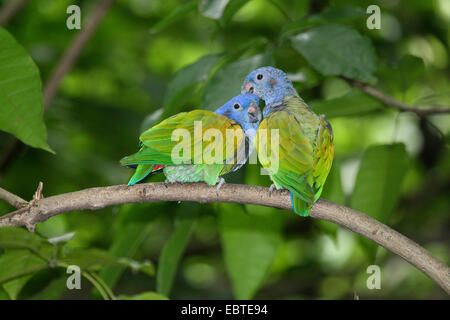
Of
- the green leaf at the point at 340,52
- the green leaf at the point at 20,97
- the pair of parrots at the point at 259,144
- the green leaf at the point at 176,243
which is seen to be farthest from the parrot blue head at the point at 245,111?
the green leaf at the point at 176,243

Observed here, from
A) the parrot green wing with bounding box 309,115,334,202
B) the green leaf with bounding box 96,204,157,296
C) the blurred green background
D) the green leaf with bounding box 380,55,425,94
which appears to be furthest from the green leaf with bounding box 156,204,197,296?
the green leaf with bounding box 380,55,425,94

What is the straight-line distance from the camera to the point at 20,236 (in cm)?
169

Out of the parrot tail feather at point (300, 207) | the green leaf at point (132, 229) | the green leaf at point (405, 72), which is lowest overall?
the parrot tail feather at point (300, 207)

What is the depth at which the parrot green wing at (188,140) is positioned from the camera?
4.89ft

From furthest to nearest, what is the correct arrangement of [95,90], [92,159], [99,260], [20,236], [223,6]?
1. [95,90]
2. [92,159]
3. [223,6]
4. [99,260]
5. [20,236]

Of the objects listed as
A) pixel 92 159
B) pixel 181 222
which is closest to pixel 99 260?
pixel 181 222

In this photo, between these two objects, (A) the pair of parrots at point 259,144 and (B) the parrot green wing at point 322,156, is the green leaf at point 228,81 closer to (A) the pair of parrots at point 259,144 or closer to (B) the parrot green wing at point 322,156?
(A) the pair of parrots at point 259,144

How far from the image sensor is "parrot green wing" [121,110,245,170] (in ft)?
4.89

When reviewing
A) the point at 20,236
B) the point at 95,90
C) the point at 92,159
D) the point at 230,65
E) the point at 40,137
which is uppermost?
the point at 95,90

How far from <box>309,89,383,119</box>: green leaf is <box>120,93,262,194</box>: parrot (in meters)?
0.77

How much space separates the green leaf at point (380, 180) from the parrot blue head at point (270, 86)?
84cm

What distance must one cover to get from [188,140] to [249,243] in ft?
2.94
